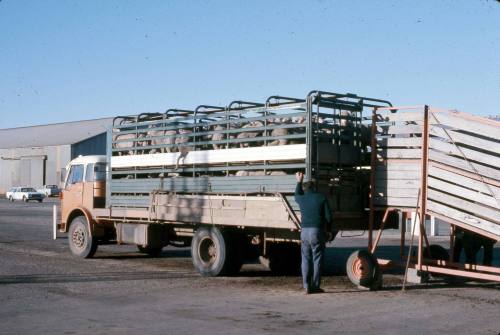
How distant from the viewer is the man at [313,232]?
11.3 metres

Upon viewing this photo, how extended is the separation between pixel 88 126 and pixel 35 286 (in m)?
67.5

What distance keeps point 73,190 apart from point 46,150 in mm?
57232

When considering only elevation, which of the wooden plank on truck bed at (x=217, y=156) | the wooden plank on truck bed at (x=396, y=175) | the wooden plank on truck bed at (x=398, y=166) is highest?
the wooden plank on truck bed at (x=217, y=156)

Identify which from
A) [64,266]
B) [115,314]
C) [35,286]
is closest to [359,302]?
[115,314]

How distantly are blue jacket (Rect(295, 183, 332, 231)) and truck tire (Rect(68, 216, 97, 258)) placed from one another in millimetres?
7185

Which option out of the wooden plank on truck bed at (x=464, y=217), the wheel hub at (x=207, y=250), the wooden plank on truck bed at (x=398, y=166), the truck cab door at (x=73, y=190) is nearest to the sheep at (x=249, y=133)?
the wheel hub at (x=207, y=250)

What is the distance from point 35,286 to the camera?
12047mm

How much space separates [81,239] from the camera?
A: 56.2ft

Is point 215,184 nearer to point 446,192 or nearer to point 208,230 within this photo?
point 208,230

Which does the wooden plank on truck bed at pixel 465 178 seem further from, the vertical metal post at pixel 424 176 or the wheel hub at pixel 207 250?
the wheel hub at pixel 207 250

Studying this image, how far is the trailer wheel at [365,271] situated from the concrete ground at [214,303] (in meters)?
0.18

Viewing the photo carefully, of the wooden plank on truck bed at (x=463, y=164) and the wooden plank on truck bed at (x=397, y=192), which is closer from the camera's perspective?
the wooden plank on truck bed at (x=463, y=164)

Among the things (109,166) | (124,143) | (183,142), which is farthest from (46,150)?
(183,142)

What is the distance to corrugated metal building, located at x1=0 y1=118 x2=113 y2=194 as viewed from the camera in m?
71.0
